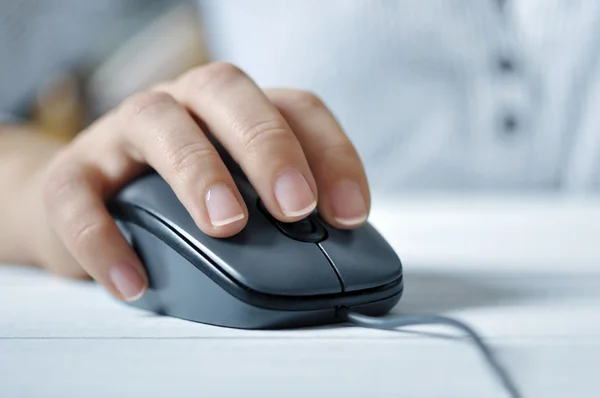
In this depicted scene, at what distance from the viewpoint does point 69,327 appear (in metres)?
0.39

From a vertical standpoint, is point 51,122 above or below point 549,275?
above

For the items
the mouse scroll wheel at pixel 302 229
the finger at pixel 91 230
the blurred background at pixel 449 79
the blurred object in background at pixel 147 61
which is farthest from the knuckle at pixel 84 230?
the blurred object in background at pixel 147 61

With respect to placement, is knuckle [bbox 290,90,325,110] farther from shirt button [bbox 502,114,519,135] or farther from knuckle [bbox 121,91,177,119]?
shirt button [bbox 502,114,519,135]

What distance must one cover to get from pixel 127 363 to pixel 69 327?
9 cm

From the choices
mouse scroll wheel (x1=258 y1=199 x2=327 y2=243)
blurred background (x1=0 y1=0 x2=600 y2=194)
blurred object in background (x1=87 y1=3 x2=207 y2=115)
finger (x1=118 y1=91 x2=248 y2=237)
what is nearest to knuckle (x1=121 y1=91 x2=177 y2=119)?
finger (x1=118 y1=91 x2=248 y2=237)

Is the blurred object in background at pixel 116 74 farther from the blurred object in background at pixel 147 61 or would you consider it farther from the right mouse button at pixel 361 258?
the right mouse button at pixel 361 258

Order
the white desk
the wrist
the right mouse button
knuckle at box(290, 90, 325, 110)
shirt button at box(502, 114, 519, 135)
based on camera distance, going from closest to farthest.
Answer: the white desk → the right mouse button → knuckle at box(290, 90, 325, 110) → the wrist → shirt button at box(502, 114, 519, 135)

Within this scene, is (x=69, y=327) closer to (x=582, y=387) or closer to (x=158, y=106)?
(x=158, y=106)

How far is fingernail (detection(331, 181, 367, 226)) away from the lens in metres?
0.43

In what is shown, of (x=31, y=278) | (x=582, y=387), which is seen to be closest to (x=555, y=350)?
(x=582, y=387)

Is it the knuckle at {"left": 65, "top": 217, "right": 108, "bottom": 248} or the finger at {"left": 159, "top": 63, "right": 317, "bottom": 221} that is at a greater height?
the finger at {"left": 159, "top": 63, "right": 317, "bottom": 221}

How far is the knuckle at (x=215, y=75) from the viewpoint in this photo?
48 cm

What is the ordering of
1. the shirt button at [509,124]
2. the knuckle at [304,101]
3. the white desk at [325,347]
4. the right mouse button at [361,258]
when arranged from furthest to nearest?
the shirt button at [509,124], the knuckle at [304,101], the right mouse button at [361,258], the white desk at [325,347]

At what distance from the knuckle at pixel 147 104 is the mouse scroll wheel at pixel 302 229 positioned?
10 cm
